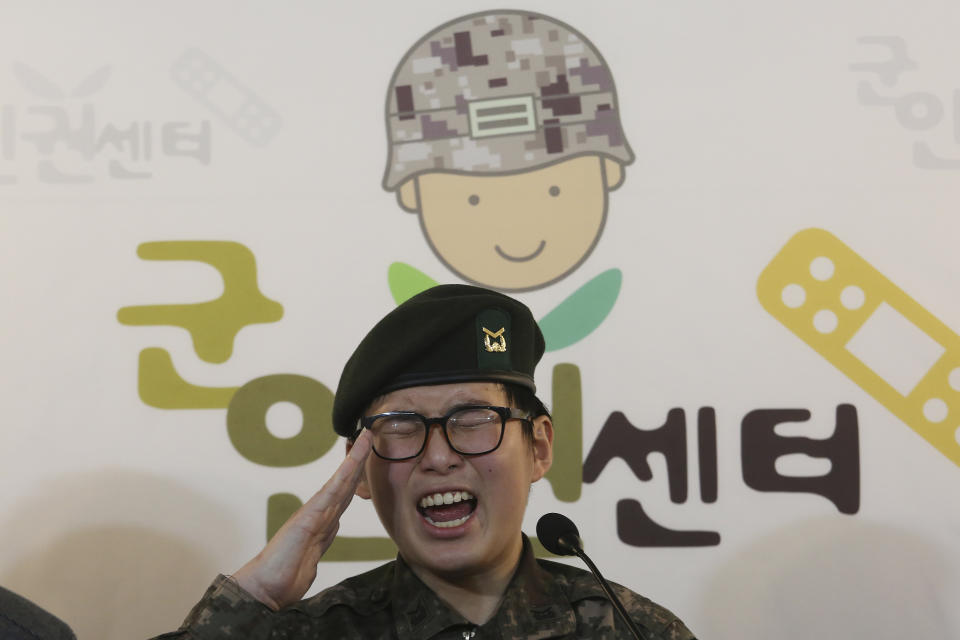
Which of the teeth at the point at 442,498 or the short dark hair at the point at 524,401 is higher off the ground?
the short dark hair at the point at 524,401

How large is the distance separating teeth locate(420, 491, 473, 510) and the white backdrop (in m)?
0.59

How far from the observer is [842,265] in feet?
5.38

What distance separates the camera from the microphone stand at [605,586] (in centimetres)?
91

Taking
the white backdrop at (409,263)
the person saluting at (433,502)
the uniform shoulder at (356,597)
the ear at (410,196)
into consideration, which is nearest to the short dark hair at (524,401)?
the person saluting at (433,502)

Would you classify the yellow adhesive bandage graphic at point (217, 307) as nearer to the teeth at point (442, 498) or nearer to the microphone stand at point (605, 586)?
the teeth at point (442, 498)

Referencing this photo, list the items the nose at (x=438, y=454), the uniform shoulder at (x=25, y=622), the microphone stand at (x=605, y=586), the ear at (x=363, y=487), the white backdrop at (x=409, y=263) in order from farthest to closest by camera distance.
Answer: the white backdrop at (x=409, y=263) < the ear at (x=363, y=487) < the nose at (x=438, y=454) < the microphone stand at (x=605, y=586) < the uniform shoulder at (x=25, y=622)

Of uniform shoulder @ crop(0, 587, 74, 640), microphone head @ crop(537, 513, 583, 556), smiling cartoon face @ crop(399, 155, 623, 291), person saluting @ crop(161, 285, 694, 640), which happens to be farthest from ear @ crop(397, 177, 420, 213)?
uniform shoulder @ crop(0, 587, 74, 640)

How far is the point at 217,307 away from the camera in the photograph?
66.3 inches

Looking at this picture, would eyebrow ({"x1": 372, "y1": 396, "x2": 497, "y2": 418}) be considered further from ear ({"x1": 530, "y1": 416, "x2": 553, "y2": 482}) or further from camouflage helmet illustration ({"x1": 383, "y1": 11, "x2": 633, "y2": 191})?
camouflage helmet illustration ({"x1": 383, "y1": 11, "x2": 633, "y2": 191})

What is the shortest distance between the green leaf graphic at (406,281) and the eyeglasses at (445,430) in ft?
2.07

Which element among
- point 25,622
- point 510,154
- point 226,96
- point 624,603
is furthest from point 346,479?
point 226,96

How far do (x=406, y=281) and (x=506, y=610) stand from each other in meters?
0.73

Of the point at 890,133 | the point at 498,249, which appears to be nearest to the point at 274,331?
the point at 498,249

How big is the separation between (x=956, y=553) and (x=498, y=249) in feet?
3.07
